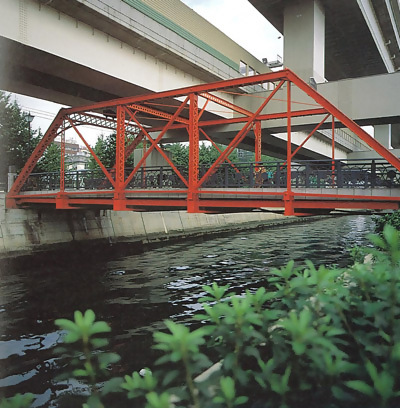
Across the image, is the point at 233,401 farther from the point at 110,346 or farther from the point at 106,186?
the point at 106,186

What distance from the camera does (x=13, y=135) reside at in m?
31.2

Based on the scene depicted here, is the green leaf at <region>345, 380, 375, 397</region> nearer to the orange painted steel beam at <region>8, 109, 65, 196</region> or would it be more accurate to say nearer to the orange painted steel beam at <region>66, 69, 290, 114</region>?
the orange painted steel beam at <region>66, 69, 290, 114</region>

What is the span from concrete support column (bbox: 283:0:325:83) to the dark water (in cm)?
1242

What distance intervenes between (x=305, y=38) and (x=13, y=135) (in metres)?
25.4

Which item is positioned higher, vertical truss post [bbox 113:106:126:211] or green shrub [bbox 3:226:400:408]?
vertical truss post [bbox 113:106:126:211]

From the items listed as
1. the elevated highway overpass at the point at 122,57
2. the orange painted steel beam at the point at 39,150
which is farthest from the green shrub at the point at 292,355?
the orange painted steel beam at the point at 39,150

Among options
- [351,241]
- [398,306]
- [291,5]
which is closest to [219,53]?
[291,5]

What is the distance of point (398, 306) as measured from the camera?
2359 mm

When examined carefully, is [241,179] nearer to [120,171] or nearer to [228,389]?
[120,171]

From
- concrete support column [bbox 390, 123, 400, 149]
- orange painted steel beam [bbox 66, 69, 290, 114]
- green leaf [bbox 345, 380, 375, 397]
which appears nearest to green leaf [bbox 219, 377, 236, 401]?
green leaf [bbox 345, 380, 375, 397]

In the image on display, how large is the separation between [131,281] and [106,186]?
30.1ft

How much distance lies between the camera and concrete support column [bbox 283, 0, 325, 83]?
79.3ft

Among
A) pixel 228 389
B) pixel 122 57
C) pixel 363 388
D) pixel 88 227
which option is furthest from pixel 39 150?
pixel 363 388

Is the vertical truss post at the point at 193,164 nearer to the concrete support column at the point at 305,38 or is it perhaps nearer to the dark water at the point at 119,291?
the dark water at the point at 119,291
